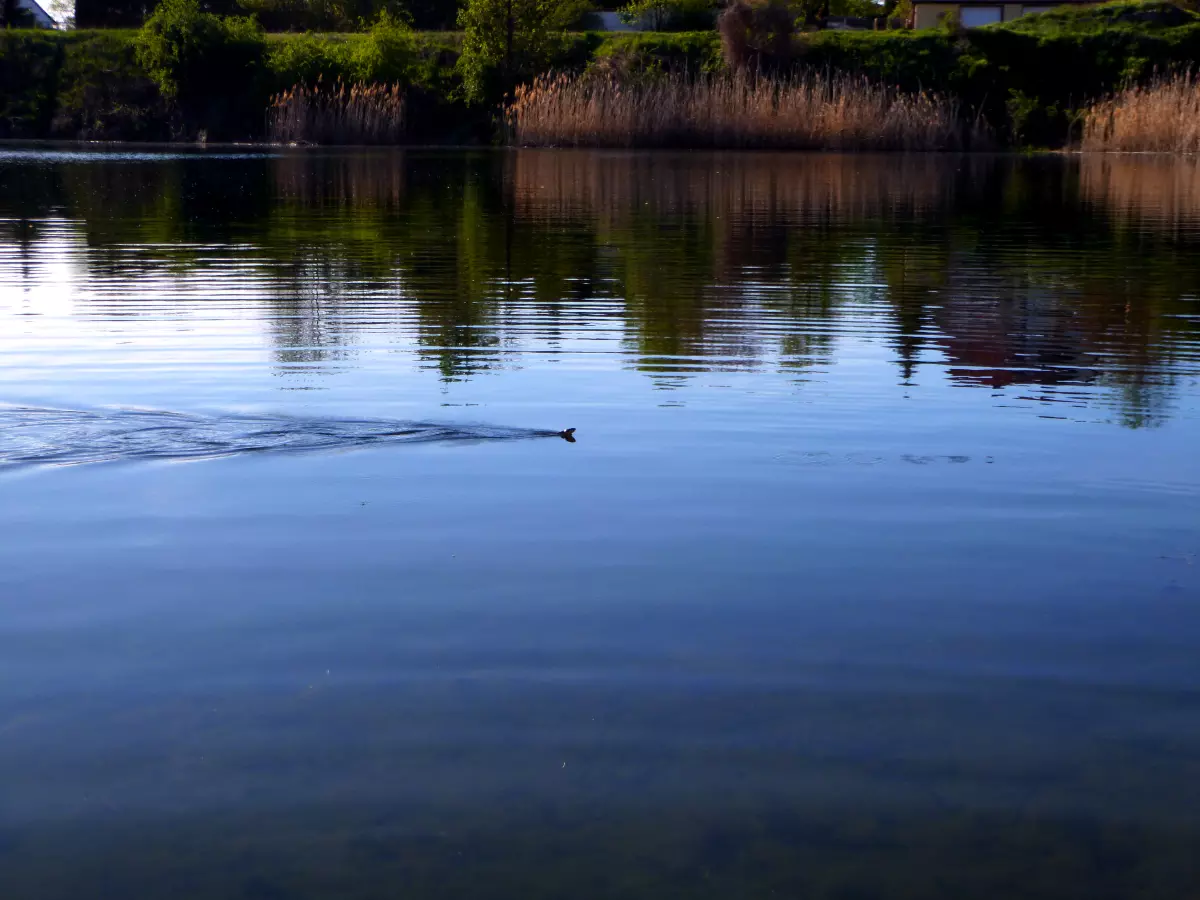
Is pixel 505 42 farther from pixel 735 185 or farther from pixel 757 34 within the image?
pixel 735 185

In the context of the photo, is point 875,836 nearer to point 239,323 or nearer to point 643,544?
point 643,544

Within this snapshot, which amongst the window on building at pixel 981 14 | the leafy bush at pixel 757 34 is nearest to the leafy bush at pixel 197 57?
the leafy bush at pixel 757 34

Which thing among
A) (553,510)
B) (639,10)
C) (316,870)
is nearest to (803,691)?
(316,870)

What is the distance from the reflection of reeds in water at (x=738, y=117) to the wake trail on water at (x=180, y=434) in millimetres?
33891

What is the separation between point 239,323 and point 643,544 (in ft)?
20.9

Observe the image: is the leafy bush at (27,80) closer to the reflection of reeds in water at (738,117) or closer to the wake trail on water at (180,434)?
the reflection of reeds in water at (738,117)

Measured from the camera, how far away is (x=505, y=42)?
53312 mm

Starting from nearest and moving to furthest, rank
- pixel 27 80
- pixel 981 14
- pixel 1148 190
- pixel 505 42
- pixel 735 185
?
pixel 1148 190
pixel 735 185
pixel 505 42
pixel 27 80
pixel 981 14

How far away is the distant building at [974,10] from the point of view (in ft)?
198

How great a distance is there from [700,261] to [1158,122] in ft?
86.6

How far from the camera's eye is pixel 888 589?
5.21 m

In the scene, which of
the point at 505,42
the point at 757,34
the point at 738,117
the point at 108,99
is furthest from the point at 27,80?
the point at 738,117

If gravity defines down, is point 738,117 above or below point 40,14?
below

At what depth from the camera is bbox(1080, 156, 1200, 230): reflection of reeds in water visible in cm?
2022
